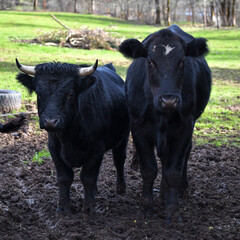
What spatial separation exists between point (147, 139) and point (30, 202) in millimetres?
1714

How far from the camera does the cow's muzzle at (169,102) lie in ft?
14.4

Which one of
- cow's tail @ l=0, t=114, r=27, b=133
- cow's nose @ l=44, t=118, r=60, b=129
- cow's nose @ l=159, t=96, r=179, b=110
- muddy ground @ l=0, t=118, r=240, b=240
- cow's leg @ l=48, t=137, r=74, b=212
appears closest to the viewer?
cow's nose @ l=159, t=96, r=179, b=110

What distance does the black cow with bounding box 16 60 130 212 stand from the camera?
472 cm

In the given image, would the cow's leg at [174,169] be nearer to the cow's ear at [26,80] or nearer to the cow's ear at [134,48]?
the cow's ear at [134,48]

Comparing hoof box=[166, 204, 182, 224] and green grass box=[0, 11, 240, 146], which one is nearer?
hoof box=[166, 204, 182, 224]

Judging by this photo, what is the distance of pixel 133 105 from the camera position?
5.16m

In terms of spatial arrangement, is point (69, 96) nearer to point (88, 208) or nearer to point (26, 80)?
point (26, 80)

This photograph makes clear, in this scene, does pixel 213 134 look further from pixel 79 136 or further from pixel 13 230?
pixel 13 230

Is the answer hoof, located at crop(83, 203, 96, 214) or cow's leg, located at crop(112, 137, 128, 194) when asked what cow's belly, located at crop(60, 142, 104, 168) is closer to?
hoof, located at crop(83, 203, 96, 214)

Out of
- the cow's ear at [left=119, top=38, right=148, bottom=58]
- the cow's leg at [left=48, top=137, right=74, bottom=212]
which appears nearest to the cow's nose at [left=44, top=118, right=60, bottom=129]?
the cow's leg at [left=48, top=137, right=74, bottom=212]

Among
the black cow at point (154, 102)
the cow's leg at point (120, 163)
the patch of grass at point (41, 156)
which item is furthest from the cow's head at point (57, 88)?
the patch of grass at point (41, 156)

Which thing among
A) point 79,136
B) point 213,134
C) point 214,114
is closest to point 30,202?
point 79,136

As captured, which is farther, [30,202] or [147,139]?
[30,202]

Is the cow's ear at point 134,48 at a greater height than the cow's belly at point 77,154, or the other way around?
the cow's ear at point 134,48
